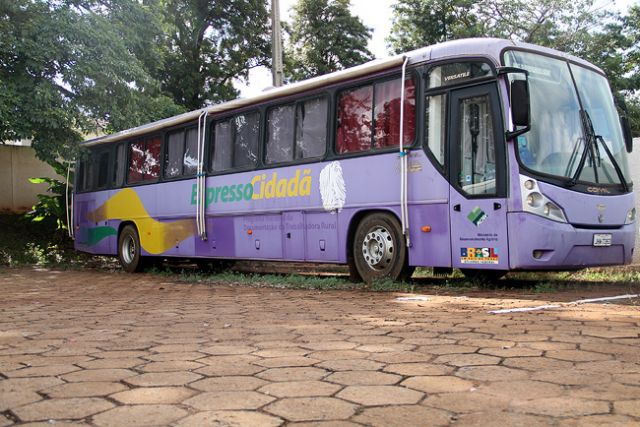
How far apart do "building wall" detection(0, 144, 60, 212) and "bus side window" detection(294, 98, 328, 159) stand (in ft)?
40.3

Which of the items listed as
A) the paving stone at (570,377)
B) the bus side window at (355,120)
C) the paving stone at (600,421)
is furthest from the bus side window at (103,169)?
the paving stone at (600,421)

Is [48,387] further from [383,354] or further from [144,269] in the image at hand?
[144,269]

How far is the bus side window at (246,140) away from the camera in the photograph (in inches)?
398

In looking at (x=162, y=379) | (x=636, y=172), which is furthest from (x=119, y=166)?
(x=162, y=379)

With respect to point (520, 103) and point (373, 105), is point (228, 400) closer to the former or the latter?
point (520, 103)

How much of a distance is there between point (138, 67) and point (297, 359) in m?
12.1

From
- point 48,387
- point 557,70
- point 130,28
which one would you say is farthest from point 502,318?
point 130,28

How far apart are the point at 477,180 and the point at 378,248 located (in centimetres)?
165

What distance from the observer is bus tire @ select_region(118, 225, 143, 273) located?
13.0 meters

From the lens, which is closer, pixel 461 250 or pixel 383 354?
pixel 383 354

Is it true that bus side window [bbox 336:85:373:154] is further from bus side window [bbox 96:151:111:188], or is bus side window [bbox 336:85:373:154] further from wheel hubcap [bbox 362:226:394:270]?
bus side window [bbox 96:151:111:188]

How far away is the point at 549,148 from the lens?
698 centimetres

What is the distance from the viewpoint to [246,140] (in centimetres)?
1027

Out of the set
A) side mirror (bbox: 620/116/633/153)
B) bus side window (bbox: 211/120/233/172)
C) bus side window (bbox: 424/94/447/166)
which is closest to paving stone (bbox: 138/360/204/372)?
bus side window (bbox: 424/94/447/166)
